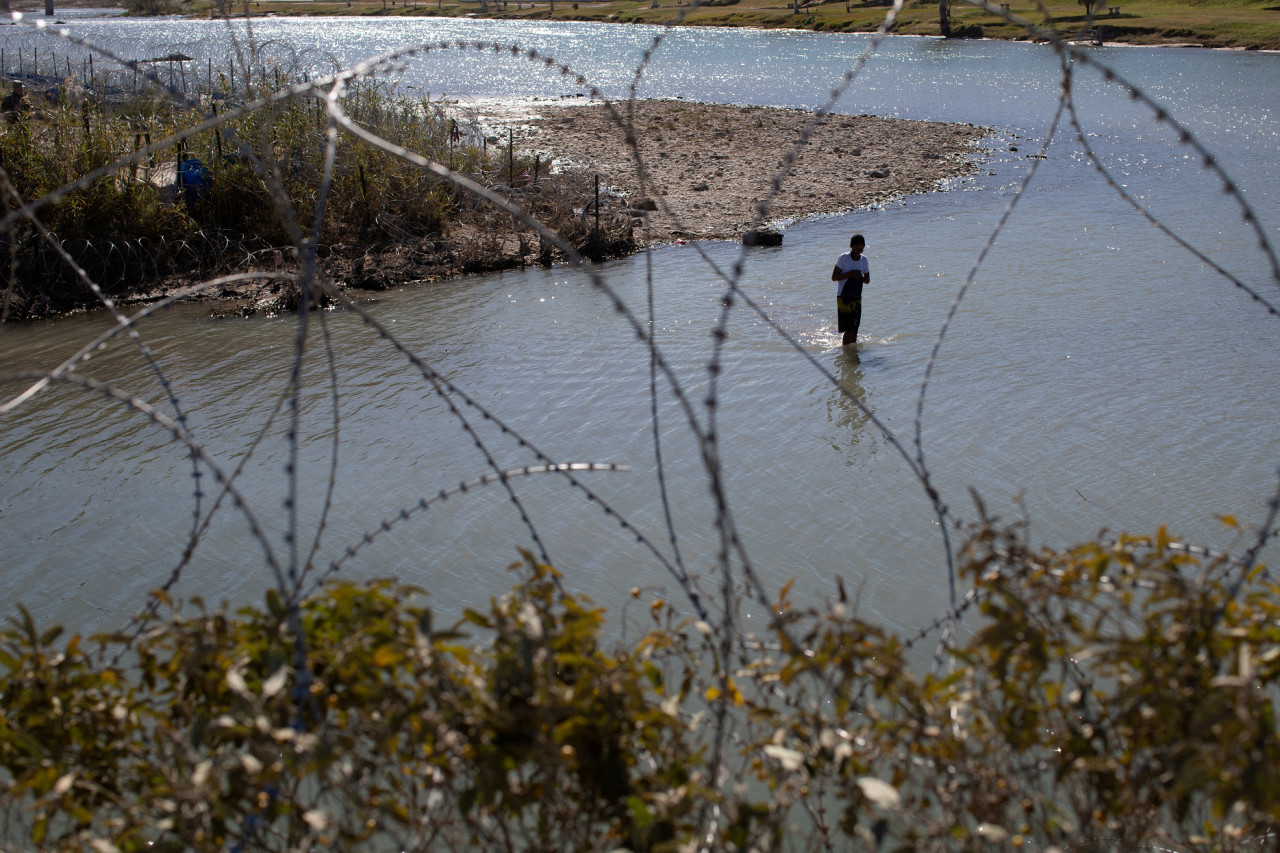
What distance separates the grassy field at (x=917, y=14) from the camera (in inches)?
2093

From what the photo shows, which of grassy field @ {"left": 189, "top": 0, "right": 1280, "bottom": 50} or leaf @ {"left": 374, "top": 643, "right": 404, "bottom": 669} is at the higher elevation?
grassy field @ {"left": 189, "top": 0, "right": 1280, "bottom": 50}

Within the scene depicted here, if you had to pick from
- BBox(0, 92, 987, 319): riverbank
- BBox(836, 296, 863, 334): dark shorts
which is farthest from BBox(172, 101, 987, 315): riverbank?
BBox(836, 296, 863, 334): dark shorts

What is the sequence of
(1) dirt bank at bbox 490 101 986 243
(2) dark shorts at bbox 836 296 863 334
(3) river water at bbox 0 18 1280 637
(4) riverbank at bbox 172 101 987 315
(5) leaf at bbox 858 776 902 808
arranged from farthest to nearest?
1. (1) dirt bank at bbox 490 101 986 243
2. (4) riverbank at bbox 172 101 987 315
3. (2) dark shorts at bbox 836 296 863 334
4. (3) river water at bbox 0 18 1280 637
5. (5) leaf at bbox 858 776 902 808

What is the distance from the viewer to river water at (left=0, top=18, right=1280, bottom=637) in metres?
7.15

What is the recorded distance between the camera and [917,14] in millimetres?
77312

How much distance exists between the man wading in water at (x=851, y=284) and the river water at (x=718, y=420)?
29 centimetres

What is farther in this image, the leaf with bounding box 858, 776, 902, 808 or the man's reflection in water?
the man's reflection in water

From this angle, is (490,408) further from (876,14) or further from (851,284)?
(876,14)

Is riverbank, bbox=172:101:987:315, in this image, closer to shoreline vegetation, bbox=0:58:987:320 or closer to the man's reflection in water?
shoreline vegetation, bbox=0:58:987:320

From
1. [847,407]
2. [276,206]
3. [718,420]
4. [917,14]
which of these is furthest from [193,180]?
[917,14]

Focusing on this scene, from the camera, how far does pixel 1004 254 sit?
16562 millimetres

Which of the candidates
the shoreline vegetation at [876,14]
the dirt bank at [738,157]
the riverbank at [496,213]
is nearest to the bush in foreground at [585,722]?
the riverbank at [496,213]

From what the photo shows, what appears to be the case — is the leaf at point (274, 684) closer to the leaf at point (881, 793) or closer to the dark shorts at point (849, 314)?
the leaf at point (881, 793)

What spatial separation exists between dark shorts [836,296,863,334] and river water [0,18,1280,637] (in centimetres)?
29
